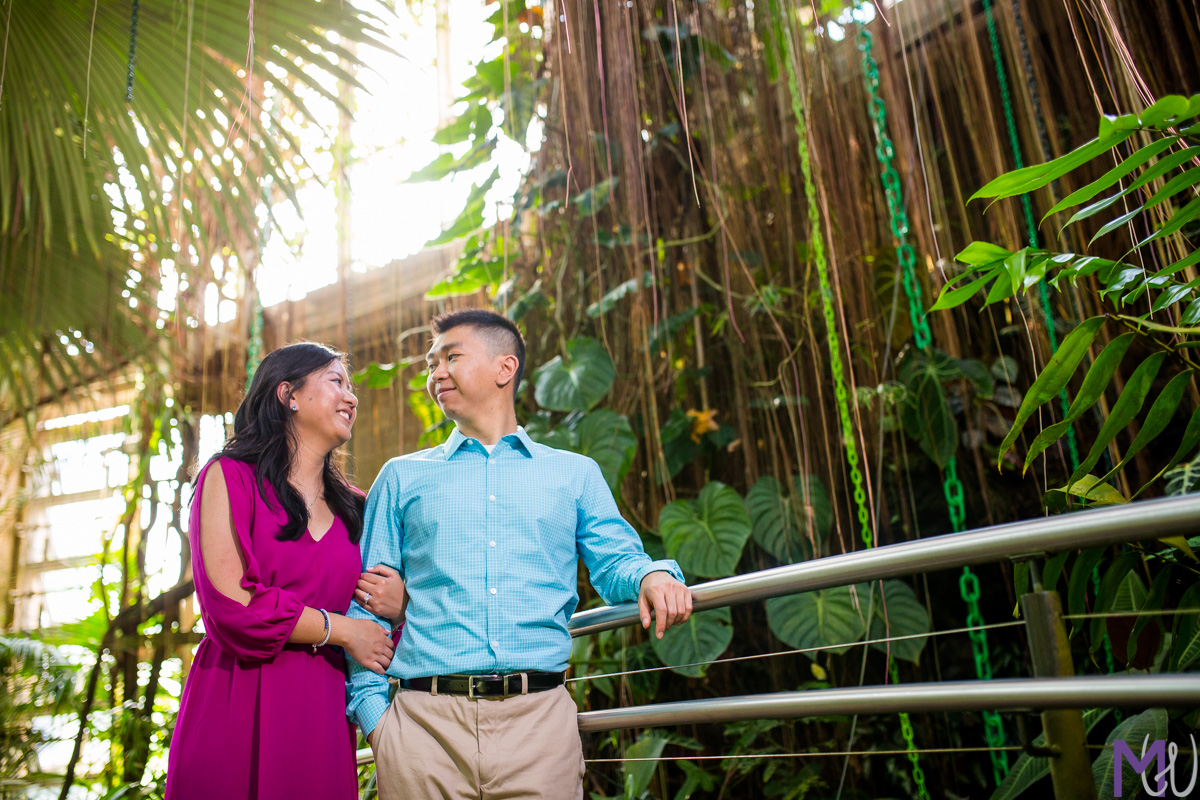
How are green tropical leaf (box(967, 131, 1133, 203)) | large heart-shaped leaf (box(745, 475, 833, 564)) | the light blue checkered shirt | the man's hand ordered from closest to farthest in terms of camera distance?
green tropical leaf (box(967, 131, 1133, 203))
the man's hand
the light blue checkered shirt
large heart-shaped leaf (box(745, 475, 833, 564))

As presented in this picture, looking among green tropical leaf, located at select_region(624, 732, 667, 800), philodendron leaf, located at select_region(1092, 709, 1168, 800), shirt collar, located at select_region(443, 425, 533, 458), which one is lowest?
green tropical leaf, located at select_region(624, 732, 667, 800)

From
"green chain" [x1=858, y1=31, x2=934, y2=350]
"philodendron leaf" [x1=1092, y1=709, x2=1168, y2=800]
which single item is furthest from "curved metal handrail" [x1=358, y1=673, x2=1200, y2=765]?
"green chain" [x1=858, y1=31, x2=934, y2=350]

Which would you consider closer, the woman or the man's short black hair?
the woman

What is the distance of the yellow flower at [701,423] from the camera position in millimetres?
2551

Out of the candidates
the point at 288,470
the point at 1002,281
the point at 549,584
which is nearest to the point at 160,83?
the point at 288,470

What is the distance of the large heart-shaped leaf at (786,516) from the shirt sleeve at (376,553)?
3.83ft

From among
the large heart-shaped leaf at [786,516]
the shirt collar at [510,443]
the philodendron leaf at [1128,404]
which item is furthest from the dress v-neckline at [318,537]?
the large heart-shaped leaf at [786,516]

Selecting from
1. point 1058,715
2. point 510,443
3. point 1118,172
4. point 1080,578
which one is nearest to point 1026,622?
point 1058,715

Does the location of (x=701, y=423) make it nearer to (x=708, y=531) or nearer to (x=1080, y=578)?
(x=708, y=531)

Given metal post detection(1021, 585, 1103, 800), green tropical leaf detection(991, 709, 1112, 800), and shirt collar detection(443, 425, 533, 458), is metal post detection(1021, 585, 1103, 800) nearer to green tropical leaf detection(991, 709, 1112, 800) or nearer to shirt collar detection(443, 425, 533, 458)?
green tropical leaf detection(991, 709, 1112, 800)

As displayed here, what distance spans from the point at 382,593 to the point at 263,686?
0.21 meters

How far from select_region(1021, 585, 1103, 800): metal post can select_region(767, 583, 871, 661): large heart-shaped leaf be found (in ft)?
3.91

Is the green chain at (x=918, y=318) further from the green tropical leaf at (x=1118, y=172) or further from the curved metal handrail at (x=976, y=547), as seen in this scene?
the curved metal handrail at (x=976, y=547)

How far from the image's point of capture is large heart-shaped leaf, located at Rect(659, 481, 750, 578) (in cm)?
217
